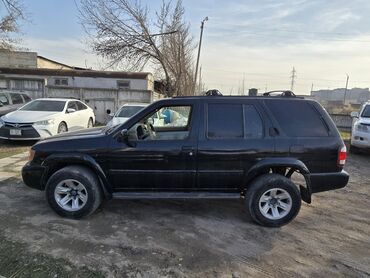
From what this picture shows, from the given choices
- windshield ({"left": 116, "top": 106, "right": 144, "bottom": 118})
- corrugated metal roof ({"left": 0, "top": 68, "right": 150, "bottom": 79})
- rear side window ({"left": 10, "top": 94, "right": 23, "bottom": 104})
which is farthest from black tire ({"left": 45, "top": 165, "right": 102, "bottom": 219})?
corrugated metal roof ({"left": 0, "top": 68, "right": 150, "bottom": 79})

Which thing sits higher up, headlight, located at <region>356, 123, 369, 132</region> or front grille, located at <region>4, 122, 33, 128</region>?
headlight, located at <region>356, 123, 369, 132</region>

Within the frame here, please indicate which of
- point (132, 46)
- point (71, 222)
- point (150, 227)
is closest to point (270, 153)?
point (150, 227)

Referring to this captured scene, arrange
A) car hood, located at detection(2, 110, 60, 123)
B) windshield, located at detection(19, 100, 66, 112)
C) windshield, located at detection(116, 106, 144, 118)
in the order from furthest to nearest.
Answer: windshield, located at detection(116, 106, 144, 118)
windshield, located at detection(19, 100, 66, 112)
car hood, located at detection(2, 110, 60, 123)

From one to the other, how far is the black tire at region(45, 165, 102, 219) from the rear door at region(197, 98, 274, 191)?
4.87 feet

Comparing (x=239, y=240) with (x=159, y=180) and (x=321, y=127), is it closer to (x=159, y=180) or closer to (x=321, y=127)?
(x=159, y=180)

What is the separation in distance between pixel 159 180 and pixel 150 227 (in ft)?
2.15

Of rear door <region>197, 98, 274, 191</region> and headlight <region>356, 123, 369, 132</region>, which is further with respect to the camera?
headlight <region>356, 123, 369, 132</region>

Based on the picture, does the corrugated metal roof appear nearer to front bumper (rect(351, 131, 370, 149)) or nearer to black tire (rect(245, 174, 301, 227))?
front bumper (rect(351, 131, 370, 149))

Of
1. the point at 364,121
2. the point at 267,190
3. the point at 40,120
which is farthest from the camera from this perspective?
the point at 364,121

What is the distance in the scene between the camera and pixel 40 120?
32.9 ft

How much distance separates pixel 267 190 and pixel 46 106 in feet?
30.2

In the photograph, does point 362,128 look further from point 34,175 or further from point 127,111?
point 34,175

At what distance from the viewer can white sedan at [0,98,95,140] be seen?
9.81 m

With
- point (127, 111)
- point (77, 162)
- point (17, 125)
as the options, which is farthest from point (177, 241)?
point (127, 111)
